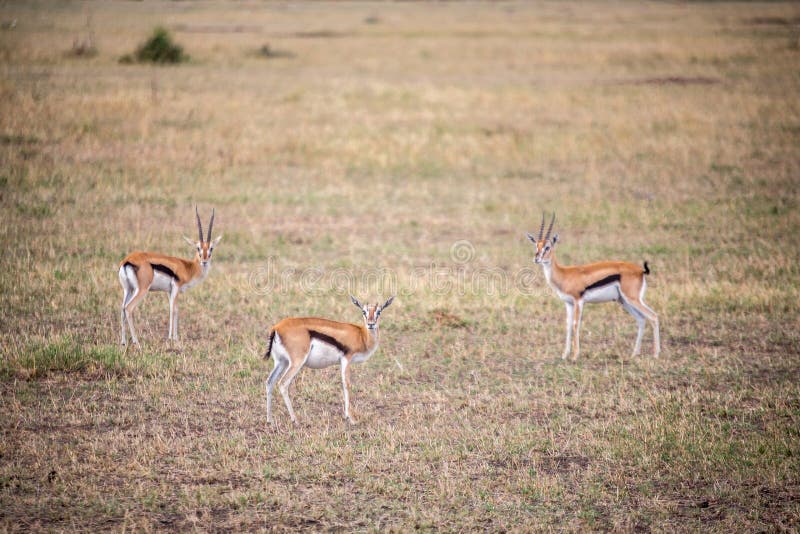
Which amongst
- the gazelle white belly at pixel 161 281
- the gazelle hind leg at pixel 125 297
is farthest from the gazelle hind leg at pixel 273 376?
the gazelle white belly at pixel 161 281

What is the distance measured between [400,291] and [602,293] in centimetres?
333

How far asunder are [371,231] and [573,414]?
27.1 feet

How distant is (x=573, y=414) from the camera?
864 cm

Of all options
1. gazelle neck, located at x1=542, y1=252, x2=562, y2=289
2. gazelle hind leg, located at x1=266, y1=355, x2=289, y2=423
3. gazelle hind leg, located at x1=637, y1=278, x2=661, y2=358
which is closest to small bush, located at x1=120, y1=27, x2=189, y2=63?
gazelle neck, located at x1=542, y1=252, x2=562, y2=289

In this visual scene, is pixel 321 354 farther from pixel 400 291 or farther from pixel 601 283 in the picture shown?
pixel 400 291

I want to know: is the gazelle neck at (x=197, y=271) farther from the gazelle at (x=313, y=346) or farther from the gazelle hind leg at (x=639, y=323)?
the gazelle hind leg at (x=639, y=323)

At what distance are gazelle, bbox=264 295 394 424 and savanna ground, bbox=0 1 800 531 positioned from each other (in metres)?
0.46

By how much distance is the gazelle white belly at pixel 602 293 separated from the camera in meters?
10.4

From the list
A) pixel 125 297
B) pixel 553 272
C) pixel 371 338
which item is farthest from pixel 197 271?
pixel 553 272

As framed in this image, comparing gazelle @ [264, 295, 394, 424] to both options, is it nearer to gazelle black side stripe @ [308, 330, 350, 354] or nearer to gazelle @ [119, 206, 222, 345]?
gazelle black side stripe @ [308, 330, 350, 354]

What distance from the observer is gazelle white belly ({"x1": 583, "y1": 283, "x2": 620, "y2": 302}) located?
10.4 meters

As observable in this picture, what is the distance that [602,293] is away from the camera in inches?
412

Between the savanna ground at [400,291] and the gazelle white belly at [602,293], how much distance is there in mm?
716

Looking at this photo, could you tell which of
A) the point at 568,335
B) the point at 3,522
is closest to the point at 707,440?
the point at 568,335
